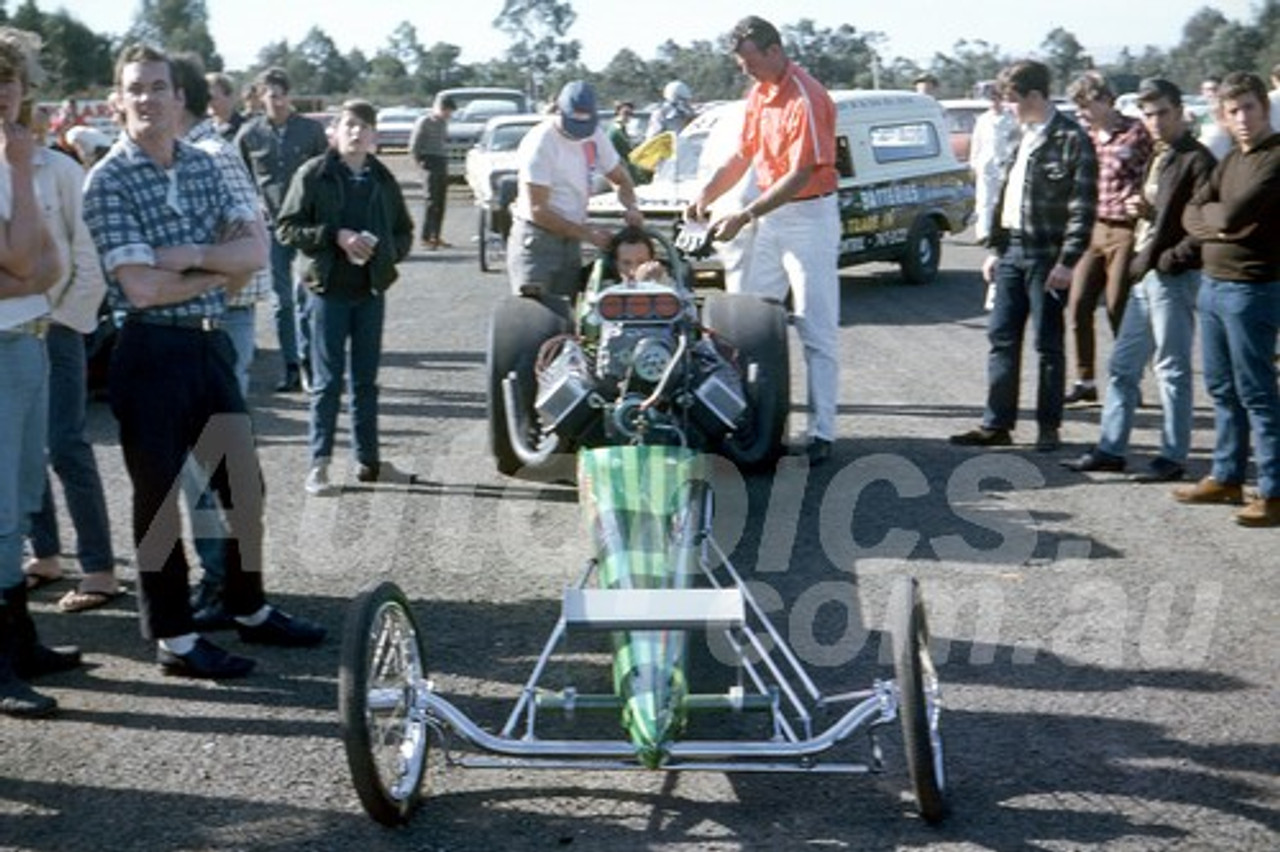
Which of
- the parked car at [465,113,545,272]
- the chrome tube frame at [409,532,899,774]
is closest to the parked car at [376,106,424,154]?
the parked car at [465,113,545,272]

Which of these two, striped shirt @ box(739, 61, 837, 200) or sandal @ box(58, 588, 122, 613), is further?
striped shirt @ box(739, 61, 837, 200)

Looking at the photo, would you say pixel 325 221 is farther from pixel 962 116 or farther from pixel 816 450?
pixel 962 116

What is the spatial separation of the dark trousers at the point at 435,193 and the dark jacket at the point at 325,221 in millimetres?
14672

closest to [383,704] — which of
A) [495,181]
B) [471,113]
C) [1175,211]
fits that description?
[1175,211]

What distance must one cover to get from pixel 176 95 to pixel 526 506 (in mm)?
3094

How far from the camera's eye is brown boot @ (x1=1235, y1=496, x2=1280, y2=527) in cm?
768

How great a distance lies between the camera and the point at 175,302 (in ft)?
18.8

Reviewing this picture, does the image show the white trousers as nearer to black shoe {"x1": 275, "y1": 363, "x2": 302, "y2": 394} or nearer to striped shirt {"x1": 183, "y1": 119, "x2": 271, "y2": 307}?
striped shirt {"x1": 183, "y1": 119, "x2": 271, "y2": 307}

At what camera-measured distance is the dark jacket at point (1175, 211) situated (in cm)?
834

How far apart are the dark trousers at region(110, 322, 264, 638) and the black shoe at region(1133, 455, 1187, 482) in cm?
482

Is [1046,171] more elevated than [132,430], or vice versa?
[1046,171]

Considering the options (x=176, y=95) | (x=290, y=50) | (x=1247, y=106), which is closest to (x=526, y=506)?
(x=176, y=95)

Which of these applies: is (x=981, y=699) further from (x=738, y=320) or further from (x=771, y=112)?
(x=771, y=112)

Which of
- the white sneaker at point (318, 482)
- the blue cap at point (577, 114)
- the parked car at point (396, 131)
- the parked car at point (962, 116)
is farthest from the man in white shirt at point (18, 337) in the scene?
the parked car at point (396, 131)
